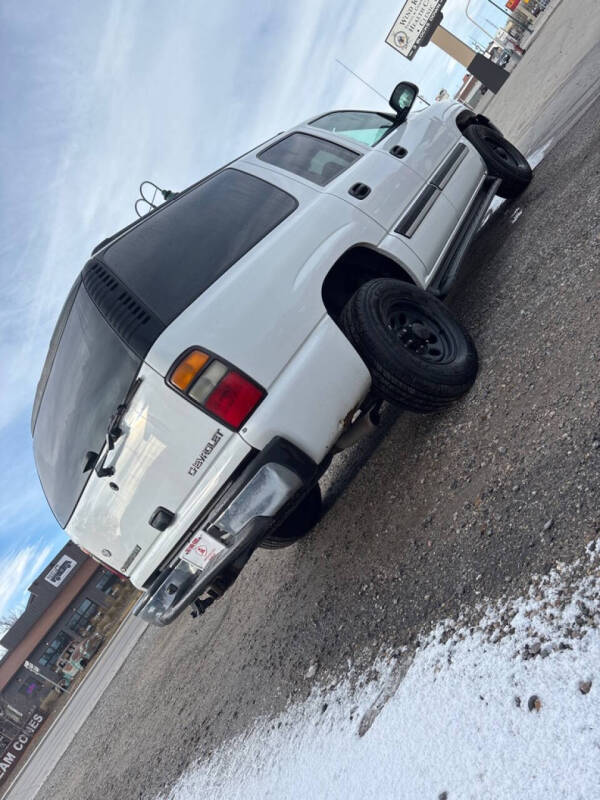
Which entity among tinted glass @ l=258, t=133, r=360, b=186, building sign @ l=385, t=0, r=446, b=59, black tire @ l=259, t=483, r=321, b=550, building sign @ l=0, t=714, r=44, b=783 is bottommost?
building sign @ l=0, t=714, r=44, b=783

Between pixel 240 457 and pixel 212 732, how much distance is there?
2154mm

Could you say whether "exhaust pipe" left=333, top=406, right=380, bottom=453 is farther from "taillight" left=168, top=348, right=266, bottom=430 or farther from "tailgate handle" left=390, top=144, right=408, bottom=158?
"tailgate handle" left=390, top=144, right=408, bottom=158

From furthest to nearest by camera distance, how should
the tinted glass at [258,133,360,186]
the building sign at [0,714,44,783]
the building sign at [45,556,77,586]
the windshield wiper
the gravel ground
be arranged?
1. the building sign at [45,556,77,586]
2. the building sign at [0,714,44,783]
3. the tinted glass at [258,133,360,186]
4. the windshield wiper
5. the gravel ground

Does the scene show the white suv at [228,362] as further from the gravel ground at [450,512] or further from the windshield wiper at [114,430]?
the gravel ground at [450,512]

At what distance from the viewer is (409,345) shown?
307 cm

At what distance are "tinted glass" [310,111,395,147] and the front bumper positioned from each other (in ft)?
8.98

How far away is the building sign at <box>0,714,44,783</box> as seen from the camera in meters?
14.7

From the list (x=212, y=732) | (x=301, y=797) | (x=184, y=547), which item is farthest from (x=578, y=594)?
(x=212, y=732)

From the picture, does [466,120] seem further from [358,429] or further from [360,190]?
[358,429]

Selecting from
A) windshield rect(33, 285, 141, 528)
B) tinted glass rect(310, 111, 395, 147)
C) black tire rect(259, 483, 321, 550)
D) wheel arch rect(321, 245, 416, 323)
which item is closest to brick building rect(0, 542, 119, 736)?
black tire rect(259, 483, 321, 550)

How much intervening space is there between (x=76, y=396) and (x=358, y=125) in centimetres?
326

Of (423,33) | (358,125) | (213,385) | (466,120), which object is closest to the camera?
(213,385)

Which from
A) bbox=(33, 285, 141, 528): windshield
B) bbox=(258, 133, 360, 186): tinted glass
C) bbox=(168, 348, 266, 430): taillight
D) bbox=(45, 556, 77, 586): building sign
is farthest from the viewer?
bbox=(45, 556, 77, 586): building sign

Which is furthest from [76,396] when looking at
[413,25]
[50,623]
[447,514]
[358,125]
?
[413,25]
